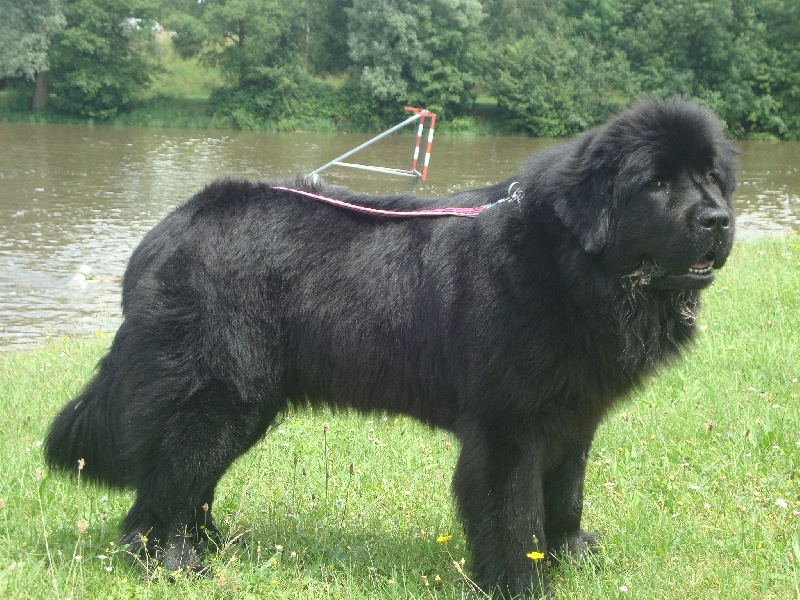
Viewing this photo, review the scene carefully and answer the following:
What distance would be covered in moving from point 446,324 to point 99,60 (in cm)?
3922

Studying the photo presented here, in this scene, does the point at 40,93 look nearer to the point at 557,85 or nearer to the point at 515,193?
the point at 557,85

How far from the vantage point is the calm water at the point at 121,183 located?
1065 cm

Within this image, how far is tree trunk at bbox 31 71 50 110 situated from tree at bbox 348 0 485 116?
14252 millimetres

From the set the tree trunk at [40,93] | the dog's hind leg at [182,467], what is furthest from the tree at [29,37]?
the dog's hind leg at [182,467]

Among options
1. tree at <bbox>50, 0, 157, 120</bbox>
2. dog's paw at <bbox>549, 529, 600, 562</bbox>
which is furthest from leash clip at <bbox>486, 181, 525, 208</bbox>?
tree at <bbox>50, 0, 157, 120</bbox>

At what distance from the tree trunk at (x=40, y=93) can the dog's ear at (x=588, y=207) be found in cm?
3849

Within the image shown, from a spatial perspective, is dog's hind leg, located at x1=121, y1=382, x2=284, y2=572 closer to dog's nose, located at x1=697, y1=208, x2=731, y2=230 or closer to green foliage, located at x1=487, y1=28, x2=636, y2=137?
dog's nose, located at x1=697, y1=208, x2=731, y2=230

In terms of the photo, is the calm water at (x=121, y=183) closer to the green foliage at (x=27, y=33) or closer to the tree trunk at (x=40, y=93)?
the green foliage at (x=27, y=33)

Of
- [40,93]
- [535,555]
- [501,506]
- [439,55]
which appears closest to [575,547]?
[535,555]

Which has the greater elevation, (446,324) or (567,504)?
(446,324)

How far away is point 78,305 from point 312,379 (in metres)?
7.64

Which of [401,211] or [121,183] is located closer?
[401,211]

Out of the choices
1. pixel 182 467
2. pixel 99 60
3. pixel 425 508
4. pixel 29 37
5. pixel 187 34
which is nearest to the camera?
pixel 182 467

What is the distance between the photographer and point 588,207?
2971mm
